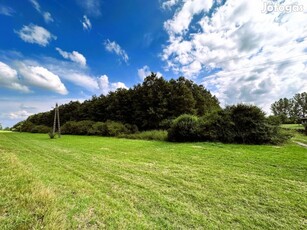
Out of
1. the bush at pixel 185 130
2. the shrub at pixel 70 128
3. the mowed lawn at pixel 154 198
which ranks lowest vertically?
the mowed lawn at pixel 154 198

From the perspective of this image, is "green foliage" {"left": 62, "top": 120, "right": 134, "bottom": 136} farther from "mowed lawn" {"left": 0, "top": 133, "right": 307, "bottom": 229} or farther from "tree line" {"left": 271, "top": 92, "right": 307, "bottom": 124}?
"tree line" {"left": 271, "top": 92, "right": 307, "bottom": 124}

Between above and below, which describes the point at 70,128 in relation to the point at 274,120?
above

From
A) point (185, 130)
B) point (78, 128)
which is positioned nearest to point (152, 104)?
point (185, 130)

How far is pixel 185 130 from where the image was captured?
41.7 ft

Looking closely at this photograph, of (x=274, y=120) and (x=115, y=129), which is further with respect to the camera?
(x=115, y=129)

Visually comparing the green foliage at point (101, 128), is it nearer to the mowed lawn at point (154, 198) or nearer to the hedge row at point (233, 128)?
the hedge row at point (233, 128)

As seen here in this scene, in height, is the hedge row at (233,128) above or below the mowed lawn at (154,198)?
above

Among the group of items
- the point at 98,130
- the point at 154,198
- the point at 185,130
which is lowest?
the point at 154,198

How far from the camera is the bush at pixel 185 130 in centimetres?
1251

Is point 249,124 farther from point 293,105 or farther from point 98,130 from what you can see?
point 293,105

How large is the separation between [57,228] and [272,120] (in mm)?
12704

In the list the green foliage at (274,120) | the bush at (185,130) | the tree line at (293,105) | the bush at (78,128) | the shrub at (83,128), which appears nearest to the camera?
the green foliage at (274,120)

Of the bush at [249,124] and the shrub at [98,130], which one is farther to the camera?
the shrub at [98,130]

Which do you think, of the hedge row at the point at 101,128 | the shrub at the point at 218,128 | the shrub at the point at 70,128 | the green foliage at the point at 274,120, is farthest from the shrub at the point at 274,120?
the shrub at the point at 70,128
